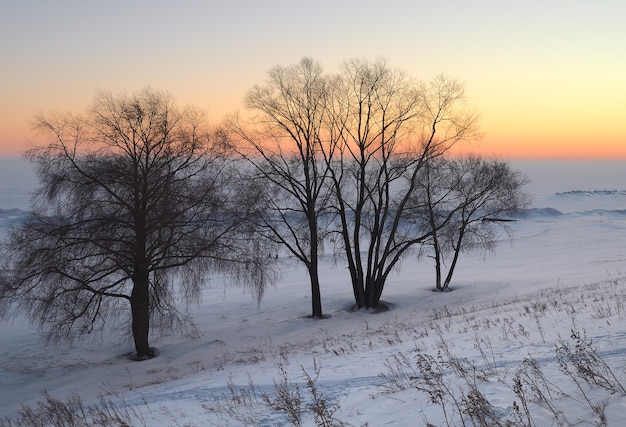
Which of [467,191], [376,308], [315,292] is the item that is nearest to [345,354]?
[315,292]

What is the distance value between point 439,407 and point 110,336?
16.5 m

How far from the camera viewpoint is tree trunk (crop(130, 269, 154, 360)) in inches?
556

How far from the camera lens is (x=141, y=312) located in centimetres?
1449

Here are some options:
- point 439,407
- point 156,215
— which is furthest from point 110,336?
point 439,407

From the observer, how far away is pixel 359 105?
19.7 meters

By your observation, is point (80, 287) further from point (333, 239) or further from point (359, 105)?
point (359, 105)

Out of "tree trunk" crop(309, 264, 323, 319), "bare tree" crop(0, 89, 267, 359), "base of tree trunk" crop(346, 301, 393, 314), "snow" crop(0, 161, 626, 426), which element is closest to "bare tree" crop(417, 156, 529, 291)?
"snow" crop(0, 161, 626, 426)

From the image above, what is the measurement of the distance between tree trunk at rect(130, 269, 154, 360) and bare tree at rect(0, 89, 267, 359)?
32 mm

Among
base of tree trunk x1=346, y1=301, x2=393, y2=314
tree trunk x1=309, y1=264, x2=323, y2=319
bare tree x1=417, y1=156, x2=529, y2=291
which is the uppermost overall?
bare tree x1=417, y1=156, x2=529, y2=291

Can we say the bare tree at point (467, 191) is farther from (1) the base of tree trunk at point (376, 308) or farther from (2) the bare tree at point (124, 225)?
(2) the bare tree at point (124, 225)

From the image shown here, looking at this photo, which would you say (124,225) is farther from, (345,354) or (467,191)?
(467,191)

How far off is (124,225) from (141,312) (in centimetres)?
300

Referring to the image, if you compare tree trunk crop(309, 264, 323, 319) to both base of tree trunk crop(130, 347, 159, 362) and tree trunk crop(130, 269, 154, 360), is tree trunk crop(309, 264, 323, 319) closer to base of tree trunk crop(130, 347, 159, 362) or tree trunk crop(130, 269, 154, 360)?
base of tree trunk crop(130, 347, 159, 362)

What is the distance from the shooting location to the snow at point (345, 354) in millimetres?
5262
